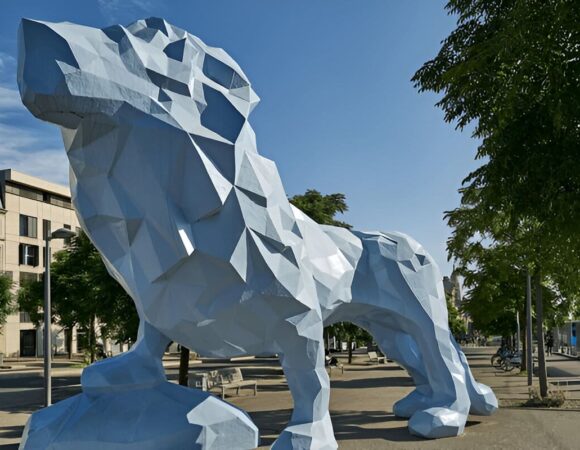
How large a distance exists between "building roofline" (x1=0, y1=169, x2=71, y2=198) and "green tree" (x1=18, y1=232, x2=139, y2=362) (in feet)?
27.9

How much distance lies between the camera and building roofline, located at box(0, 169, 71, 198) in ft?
137

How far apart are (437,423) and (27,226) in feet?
132

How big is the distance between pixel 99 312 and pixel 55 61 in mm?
11790

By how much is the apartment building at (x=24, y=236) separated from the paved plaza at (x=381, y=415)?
68.7 ft

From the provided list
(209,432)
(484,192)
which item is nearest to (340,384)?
(484,192)

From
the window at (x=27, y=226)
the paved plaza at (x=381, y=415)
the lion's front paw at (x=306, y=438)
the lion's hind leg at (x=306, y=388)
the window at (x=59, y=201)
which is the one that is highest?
the window at (x=59, y=201)

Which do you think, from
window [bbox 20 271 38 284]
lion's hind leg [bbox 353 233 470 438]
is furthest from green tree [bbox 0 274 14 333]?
lion's hind leg [bbox 353 233 470 438]

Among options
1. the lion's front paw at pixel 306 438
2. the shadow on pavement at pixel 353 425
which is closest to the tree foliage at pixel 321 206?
the shadow on pavement at pixel 353 425

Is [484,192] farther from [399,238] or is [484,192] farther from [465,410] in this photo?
[465,410]

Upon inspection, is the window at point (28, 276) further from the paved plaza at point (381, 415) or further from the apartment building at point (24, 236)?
the paved plaza at point (381, 415)

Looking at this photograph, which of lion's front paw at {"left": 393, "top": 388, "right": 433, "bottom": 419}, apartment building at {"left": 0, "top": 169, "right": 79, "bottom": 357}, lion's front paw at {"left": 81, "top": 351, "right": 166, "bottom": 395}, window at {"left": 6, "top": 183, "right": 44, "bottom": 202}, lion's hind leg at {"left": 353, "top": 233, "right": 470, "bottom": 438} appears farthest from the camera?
window at {"left": 6, "top": 183, "right": 44, "bottom": 202}

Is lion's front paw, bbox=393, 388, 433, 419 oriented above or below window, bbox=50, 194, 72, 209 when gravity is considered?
below

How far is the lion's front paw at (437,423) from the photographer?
29.4 ft

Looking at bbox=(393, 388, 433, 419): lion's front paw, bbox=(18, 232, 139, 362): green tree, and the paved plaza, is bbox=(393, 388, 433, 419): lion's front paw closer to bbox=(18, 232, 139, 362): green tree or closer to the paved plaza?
the paved plaza
